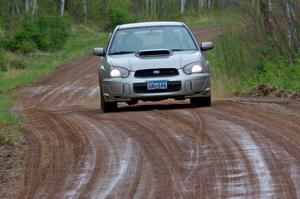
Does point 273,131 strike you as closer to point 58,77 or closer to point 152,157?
point 152,157

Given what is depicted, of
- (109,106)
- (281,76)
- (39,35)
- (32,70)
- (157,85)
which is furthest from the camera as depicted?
(39,35)

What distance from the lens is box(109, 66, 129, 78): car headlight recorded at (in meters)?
15.1

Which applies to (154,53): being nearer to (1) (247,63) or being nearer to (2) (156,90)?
(2) (156,90)

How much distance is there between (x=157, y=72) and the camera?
15109 millimetres

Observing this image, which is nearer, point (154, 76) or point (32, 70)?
point (154, 76)

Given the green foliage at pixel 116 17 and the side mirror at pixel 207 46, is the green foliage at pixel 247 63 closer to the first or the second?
the side mirror at pixel 207 46

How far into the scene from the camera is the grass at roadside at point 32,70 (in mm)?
12454

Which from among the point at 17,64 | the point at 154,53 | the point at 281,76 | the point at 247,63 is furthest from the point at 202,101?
the point at 17,64

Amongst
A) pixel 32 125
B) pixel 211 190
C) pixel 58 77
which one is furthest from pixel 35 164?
pixel 58 77

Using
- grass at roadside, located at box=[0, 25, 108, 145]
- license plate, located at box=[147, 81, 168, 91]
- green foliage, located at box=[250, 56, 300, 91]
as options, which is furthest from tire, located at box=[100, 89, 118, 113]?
green foliage, located at box=[250, 56, 300, 91]

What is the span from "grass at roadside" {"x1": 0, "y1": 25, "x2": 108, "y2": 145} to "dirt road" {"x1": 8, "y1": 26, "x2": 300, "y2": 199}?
0.34 metres

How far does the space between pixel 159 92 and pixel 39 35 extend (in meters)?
28.2

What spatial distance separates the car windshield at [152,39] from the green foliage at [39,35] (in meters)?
24.1

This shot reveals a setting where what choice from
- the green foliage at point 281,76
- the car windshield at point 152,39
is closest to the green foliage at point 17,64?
the green foliage at point 281,76
